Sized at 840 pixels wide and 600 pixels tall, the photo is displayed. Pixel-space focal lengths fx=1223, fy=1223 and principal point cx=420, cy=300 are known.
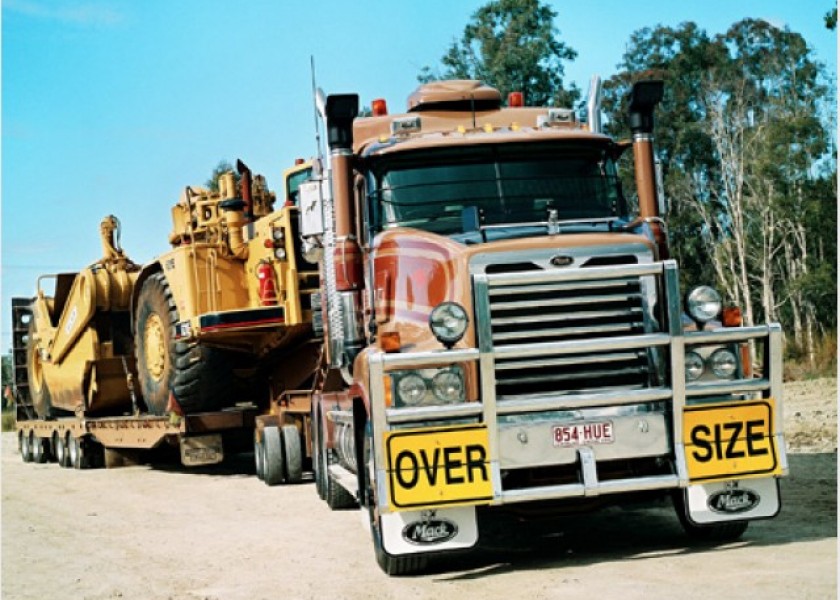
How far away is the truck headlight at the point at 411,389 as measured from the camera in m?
7.71

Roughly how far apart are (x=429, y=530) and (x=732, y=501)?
2.05m

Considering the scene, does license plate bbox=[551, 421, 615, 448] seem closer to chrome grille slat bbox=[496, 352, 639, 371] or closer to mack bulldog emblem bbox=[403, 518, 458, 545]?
chrome grille slat bbox=[496, 352, 639, 371]

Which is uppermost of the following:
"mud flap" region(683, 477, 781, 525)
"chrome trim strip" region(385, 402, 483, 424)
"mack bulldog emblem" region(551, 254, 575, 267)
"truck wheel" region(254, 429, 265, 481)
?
"mack bulldog emblem" region(551, 254, 575, 267)

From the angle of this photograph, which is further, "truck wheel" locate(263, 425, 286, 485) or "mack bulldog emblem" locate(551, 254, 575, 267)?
"truck wheel" locate(263, 425, 286, 485)

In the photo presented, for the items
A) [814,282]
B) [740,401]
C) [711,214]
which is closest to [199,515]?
[740,401]

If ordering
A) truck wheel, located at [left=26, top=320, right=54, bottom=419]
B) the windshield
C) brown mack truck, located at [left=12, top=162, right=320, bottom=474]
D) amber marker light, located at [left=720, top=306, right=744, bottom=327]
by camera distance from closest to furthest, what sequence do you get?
amber marker light, located at [left=720, top=306, right=744, bottom=327] < the windshield < brown mack truck, located at [left=12, top=162, right=320, bottom=474] < truck wheel, located at [left=26, top=320, right=54, bottom=419]

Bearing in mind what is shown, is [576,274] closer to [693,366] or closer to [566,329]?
[566,329]

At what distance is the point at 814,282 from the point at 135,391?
28056 millimetres

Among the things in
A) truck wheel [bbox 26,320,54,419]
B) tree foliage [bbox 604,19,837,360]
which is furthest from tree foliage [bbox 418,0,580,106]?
truck wheel [bbox 26,320,54,419]

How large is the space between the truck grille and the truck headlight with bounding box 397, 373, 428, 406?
50cm

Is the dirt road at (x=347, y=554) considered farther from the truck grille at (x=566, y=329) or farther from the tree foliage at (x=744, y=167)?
the tree foliage at (x=744, y=167)

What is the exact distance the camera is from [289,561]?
29.9ft

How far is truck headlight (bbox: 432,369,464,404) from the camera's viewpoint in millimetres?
7781

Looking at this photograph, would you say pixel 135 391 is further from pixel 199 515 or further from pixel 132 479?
pixel 199 515
